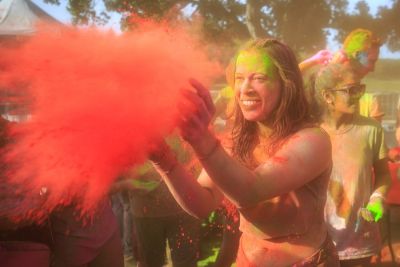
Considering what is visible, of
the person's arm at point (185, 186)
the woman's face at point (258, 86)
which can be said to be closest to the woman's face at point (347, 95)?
the woman's face at point (258, 86)

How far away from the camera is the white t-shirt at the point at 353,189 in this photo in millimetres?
2906

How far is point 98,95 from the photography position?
4.68 ft

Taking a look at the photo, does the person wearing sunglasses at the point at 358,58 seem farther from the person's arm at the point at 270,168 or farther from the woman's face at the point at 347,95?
the person's arm at the point at 270,168

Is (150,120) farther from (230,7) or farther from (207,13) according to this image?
(230,7)

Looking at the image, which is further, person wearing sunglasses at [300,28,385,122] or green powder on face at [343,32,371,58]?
green powder on face at [343,32,371,58]

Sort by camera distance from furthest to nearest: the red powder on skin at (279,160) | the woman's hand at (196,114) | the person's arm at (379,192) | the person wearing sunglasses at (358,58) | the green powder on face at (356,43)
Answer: the green powder on face at (356,43) < the person wearing sunglasses at (358,58) < the person's arm at (379,192) < the red powder on skin at (279,160) < the woman's hand at (196,114)

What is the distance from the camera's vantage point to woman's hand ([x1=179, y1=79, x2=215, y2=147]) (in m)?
1.35

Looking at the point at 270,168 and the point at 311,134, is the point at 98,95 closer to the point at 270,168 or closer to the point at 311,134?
the point at 270,168

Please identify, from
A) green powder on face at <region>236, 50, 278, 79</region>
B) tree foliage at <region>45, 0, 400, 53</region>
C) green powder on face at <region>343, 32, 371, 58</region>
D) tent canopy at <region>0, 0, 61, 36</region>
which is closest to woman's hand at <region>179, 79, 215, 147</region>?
green powder on face at <region>236, 50, 278, 79</region>

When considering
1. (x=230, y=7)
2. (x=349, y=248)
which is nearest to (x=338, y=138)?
(x=349, y=248)

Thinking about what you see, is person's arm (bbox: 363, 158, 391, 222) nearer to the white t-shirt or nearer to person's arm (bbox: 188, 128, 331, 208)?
the white t-shirt

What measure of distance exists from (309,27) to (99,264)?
1496cm

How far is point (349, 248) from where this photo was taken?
290cm

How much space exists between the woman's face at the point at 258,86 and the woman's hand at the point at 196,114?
1.69ft
